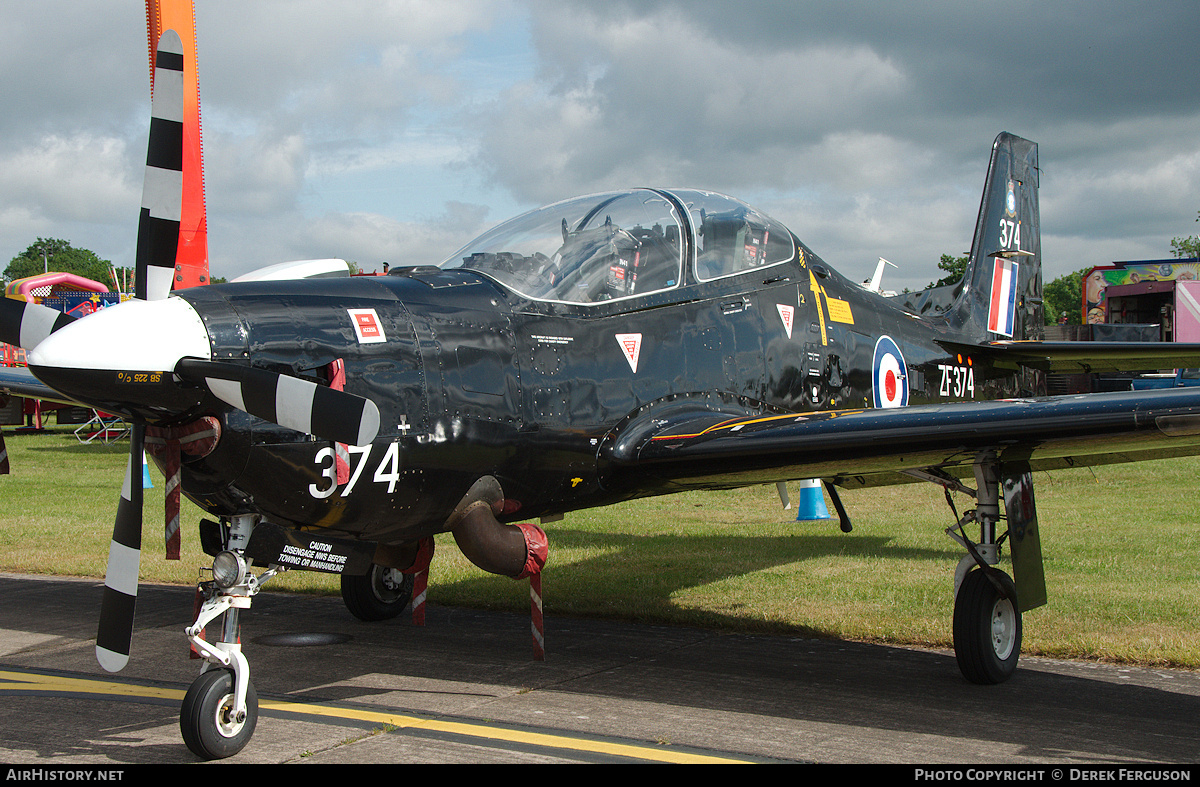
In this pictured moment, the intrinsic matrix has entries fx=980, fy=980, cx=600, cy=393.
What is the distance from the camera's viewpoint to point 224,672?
436cm

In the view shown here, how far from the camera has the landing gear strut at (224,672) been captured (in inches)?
164

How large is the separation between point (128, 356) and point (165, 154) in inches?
45.4

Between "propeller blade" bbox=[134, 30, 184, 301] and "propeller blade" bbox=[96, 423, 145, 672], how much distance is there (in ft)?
2.98

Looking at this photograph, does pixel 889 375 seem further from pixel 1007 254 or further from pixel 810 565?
pixel 1007 254

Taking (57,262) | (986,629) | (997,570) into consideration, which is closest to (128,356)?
(986,629)

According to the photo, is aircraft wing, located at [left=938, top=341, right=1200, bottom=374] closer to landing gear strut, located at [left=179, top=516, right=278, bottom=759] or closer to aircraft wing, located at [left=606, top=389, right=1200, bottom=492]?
aircraft wing, located at [left=606, top=389, right=1200, bottom=492]

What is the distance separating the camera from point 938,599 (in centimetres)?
764

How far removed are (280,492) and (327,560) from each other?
1.71 ft

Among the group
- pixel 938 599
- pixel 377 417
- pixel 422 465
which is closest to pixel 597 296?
pixel 422 465

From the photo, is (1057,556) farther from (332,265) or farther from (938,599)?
(332,265)

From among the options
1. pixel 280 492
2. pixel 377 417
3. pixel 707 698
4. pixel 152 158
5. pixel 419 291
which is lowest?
pixel 707 698

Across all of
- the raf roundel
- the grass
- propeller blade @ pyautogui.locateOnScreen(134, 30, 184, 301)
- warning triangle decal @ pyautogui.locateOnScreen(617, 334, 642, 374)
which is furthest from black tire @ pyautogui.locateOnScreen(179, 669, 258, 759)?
the raf roundel

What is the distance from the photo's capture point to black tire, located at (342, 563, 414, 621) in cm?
740
